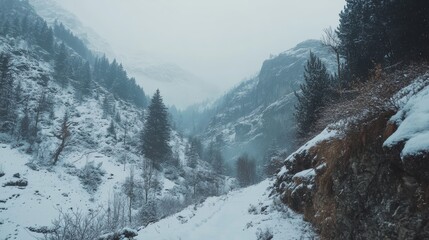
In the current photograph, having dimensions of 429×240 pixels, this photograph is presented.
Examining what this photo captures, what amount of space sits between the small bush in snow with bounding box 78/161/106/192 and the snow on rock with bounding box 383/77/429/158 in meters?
43.6

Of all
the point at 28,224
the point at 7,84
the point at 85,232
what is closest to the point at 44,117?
the point at 7,84

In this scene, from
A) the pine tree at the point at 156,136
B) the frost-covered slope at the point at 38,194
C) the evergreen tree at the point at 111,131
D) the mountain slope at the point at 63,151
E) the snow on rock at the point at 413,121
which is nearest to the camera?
the snow on rock at the point at 413,121

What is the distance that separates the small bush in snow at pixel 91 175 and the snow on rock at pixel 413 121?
43644 mm

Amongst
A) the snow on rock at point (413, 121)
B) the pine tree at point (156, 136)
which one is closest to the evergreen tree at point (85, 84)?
the pine tree at point (156, 136)

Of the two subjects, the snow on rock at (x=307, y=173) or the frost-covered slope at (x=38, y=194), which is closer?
the snow on rock at (x=307, y=173)

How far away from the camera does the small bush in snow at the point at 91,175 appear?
144 ft

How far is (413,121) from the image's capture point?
212 inches

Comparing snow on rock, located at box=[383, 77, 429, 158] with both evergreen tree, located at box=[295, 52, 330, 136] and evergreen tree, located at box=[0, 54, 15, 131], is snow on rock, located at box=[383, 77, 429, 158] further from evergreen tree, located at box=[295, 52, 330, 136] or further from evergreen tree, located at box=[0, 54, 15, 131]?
evergreen tree, located at box=[0, 54, 15, 131]

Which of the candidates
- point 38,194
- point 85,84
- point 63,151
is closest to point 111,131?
point 63,151

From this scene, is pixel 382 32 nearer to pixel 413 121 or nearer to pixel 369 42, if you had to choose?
pixel 369 42

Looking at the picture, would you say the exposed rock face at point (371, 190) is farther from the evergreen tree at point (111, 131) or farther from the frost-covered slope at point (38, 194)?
the evergreen tree at point (111, 131)

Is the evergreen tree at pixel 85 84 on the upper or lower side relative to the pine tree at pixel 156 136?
upper

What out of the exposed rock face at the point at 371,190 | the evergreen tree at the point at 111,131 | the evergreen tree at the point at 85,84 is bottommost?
the exposed rock face at the point at 371,190

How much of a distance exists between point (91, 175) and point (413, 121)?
48215mm
